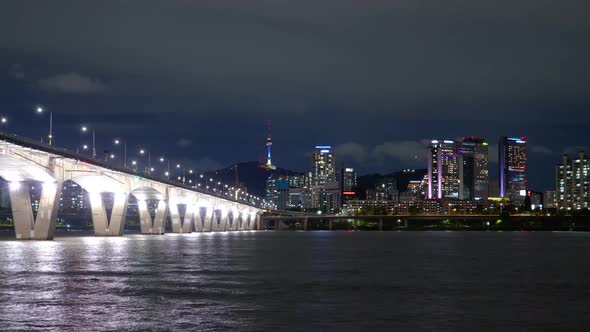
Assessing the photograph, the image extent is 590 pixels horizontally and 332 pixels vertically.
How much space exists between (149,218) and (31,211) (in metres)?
62.8

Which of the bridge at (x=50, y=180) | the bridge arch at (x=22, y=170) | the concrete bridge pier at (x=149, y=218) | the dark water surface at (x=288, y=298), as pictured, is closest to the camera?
the dark water surface at (x=288, y=298)

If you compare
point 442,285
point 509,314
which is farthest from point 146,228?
point 509,314

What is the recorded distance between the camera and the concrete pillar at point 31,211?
88000mm

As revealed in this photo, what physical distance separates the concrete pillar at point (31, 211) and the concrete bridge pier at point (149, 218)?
5644 cm

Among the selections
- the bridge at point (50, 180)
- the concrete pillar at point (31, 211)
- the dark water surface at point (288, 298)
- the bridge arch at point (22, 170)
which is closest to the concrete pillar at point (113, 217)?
the bridge at point (50, 180)

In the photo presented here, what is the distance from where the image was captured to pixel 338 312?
25562mm

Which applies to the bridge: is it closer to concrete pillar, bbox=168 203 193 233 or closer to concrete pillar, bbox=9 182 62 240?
concrete pillar, bbox=9 182 62 240

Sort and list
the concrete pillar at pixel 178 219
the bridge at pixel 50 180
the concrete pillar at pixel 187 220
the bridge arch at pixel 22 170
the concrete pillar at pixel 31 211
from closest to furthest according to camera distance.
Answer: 1. the bridge arch at pixel 22 170
2. the bridge at pixel 50 180
3. the concrete pillar at pixel 31 211
4. the concrete pillar at pixel 178 219
5. the concrete pillar at pixel 187 220

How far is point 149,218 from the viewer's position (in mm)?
153250

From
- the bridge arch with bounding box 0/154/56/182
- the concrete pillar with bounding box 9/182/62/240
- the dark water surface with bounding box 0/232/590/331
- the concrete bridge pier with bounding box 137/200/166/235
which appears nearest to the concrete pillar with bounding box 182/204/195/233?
the concrete bridge pier with bounding box 137/200/166/235

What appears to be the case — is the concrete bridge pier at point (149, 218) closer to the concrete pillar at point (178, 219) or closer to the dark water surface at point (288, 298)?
the concrete pillar at point (178, 219)

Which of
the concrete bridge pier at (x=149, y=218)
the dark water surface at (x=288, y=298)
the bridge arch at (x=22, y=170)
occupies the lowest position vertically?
the dark water surface at (x=288, y=298)

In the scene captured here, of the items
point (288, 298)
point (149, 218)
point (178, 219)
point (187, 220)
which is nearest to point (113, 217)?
point (149, 218)

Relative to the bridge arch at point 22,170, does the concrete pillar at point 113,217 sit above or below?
below
